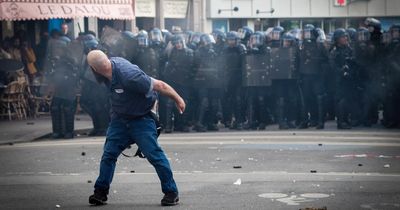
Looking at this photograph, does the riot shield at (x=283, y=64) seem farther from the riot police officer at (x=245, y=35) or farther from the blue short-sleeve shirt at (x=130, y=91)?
the blue short-sleeve shirt at (x=130, y=91)

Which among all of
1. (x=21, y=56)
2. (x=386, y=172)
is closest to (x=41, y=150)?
(x=386, y=172)

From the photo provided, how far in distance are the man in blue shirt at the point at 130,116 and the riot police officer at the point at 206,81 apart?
33.4 feet

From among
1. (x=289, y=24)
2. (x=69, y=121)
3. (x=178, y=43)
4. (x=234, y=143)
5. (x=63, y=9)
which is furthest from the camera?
(x=289, y=24)

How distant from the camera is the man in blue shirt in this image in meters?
9.94

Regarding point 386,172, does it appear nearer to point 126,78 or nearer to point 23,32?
point 126,78

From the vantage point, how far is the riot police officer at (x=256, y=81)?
804 inches

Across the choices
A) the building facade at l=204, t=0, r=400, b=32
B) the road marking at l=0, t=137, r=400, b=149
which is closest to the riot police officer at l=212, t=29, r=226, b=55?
the road marking at l=0, t=137, r=400, b=149

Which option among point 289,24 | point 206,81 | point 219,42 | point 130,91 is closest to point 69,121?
point 206,81

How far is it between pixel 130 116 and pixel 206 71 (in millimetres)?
10439

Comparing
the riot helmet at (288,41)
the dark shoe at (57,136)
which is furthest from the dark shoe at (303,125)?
the dark shoe at (57,136)

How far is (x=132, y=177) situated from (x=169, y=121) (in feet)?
25.7

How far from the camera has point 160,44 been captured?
2086 centimetres

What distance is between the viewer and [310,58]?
66.7 feet

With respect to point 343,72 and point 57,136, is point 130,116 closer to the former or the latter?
point 57,136
